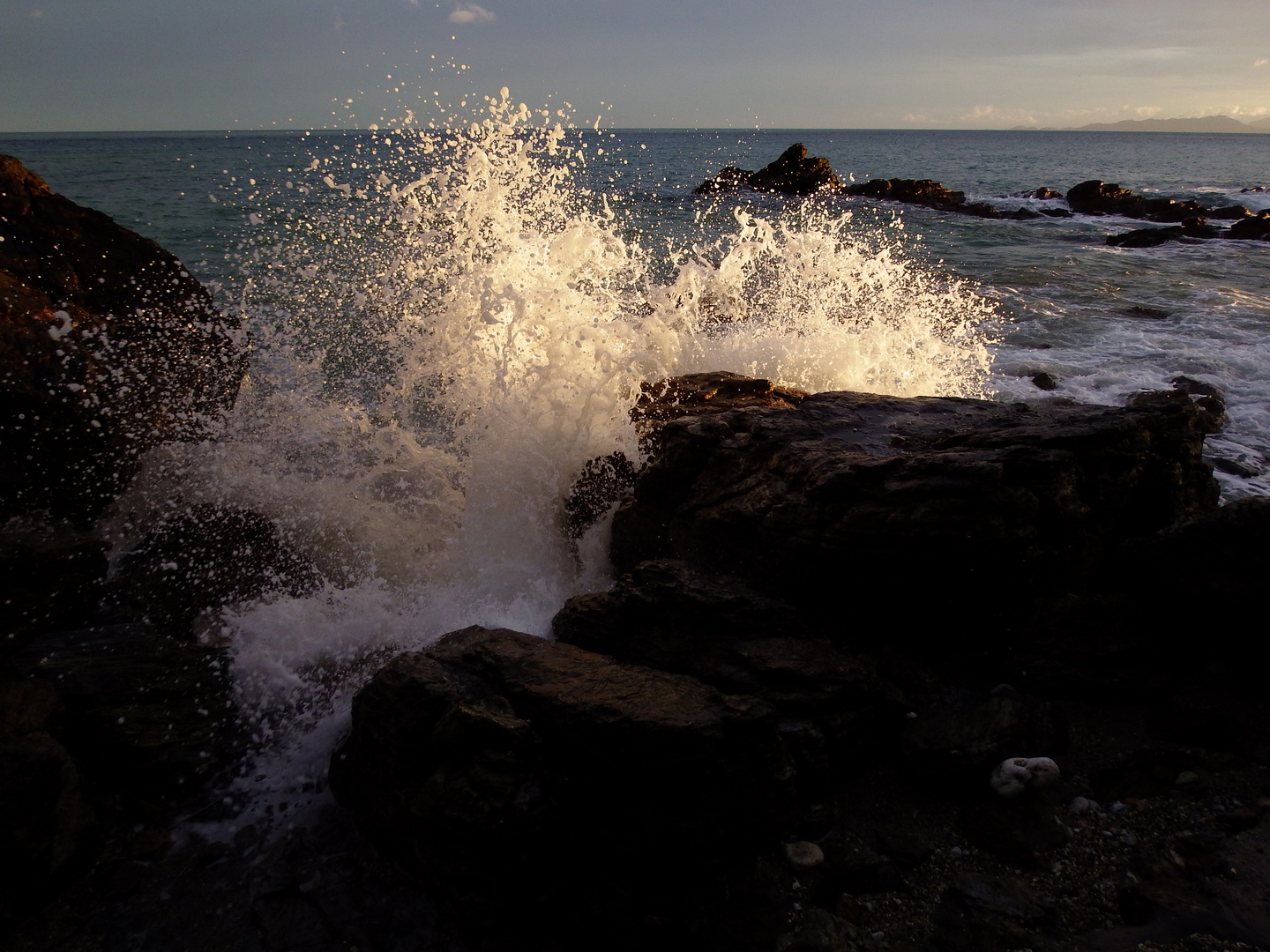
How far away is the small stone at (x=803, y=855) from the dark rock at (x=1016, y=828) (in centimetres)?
62

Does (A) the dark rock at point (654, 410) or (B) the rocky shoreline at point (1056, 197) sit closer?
(A) the dark rock at point (654, 410)

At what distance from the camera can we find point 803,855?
2771mm

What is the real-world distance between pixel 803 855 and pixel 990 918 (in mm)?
659

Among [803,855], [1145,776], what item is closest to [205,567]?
[803,855]

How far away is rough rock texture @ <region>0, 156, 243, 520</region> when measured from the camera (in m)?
4.55

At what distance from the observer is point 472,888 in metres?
2.62

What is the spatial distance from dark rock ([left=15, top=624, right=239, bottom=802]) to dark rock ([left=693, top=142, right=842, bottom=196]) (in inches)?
1200

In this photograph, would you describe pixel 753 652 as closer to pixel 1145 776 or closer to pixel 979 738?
pixel 979 738

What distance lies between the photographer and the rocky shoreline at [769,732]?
261 cm

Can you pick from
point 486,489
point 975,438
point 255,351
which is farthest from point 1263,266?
point 255,351

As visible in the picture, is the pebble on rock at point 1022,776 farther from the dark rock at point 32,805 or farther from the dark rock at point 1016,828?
the dark rock at point 32,805

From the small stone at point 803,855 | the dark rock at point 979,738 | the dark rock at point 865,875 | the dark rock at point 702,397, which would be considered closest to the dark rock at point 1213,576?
the dark rock at point 979,738

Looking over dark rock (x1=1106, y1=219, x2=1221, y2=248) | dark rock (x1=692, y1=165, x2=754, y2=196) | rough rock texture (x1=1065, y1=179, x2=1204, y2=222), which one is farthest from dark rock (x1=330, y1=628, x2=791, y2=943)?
dark rock (x1=692, y1=165, x2=754, y2=196)

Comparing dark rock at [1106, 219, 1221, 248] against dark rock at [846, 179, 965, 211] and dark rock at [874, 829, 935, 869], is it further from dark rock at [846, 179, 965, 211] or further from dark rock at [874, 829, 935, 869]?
dark rock at [874, 829, 935, 869]
